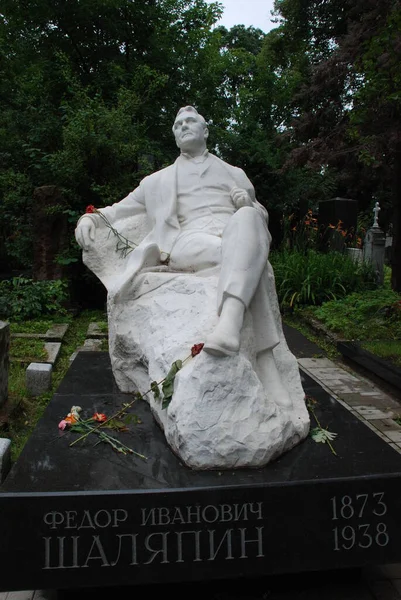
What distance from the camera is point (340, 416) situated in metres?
3.07

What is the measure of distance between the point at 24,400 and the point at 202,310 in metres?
1.96

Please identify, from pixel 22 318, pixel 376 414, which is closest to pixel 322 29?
pixel 22 318

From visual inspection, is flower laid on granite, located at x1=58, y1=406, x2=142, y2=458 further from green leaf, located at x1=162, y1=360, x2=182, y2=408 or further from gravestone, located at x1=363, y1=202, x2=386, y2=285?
gravestone, located at x1=363, y1=202, x2=386, y2=285

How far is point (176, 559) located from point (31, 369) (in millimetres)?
2843

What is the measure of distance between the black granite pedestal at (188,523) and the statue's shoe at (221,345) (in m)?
0.51

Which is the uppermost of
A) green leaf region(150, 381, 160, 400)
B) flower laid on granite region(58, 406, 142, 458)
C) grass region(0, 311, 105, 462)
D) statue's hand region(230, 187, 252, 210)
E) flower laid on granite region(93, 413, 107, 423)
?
statue's hand region(230, 187, 252, 210)

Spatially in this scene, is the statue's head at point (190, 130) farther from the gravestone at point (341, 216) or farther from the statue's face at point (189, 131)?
the gravestone at point (341, 216)

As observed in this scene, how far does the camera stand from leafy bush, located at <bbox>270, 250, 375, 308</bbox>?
28.2 ft

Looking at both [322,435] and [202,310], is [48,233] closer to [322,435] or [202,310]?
[202,310]

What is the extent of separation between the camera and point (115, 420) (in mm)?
2885

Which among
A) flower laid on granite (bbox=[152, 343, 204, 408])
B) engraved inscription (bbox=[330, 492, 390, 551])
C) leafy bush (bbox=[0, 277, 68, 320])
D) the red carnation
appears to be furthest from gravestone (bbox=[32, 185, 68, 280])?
engraved inscription (bbox=[330, 492, 390, 551])

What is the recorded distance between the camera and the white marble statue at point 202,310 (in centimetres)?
243

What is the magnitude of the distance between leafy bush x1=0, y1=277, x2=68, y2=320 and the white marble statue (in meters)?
3.49

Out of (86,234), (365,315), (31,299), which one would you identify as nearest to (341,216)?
(365,315)
